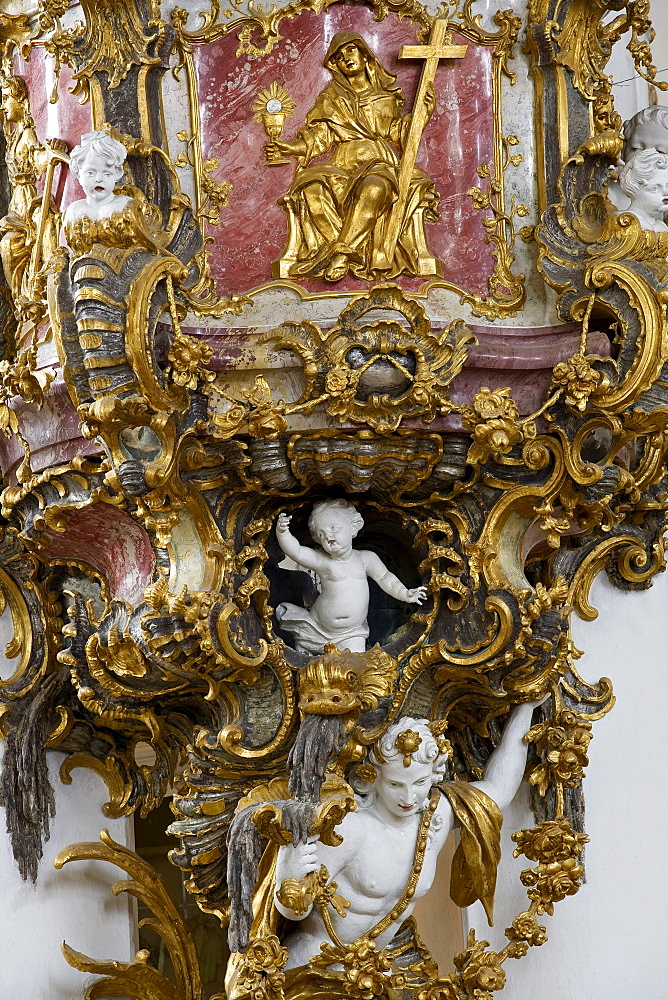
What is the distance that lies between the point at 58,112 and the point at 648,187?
1.85 meters

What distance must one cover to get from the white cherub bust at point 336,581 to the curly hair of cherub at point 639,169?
52.2 inches

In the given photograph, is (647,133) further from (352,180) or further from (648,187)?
(352,180)

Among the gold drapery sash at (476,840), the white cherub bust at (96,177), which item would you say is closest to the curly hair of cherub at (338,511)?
the gold drapery sash at (476,840)

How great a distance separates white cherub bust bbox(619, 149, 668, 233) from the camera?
561 centimetres

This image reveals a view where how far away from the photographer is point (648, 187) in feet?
18.5

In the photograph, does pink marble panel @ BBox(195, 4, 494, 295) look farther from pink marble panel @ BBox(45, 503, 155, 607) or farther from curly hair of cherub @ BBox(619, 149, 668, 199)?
pink marble panel @ BBox(45, 503, 155, 607)

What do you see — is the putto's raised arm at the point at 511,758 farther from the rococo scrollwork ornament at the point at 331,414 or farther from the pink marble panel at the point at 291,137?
the pink marble panel at the point at 291,137

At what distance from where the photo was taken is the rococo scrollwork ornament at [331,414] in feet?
17.5

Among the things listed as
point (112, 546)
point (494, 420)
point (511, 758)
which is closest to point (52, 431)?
point (112, 546)

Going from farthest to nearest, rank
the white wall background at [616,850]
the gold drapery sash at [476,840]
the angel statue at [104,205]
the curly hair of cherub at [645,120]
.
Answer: the white wall background at [616,850] → the curly hair of cherub at [645,120] → the gold drapery sash at [476,840] → the angel statue at [104,205]

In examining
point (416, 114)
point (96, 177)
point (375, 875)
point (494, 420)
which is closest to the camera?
point (96, 177)

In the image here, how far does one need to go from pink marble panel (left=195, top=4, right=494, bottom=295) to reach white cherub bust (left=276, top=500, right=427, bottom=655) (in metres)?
0.77

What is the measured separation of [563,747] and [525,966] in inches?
30.7

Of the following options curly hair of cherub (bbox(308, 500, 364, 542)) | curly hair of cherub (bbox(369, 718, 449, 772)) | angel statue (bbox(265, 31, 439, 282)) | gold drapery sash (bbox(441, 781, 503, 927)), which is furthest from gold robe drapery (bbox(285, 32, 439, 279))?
gold drapery sash (bbox(441, 781, 503, 927))
